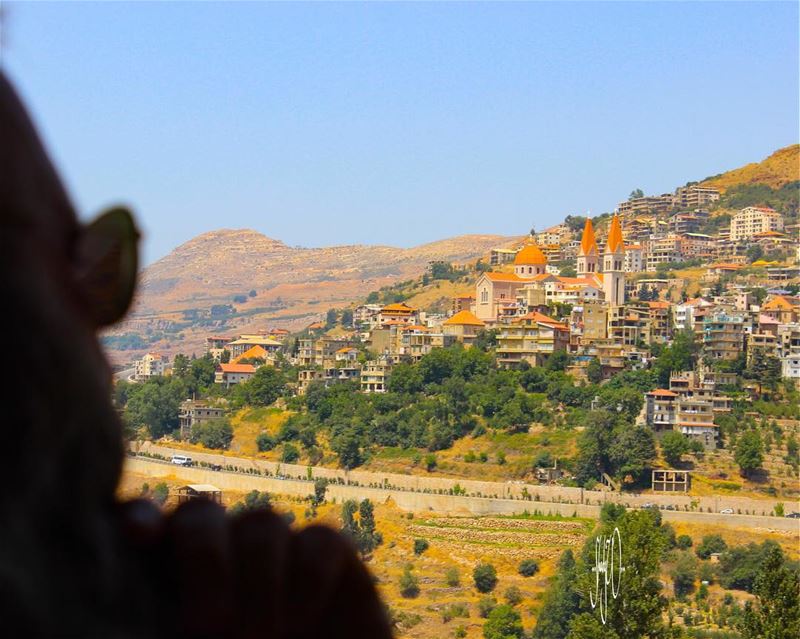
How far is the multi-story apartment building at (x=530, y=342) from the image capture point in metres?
37.8

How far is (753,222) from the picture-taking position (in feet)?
196

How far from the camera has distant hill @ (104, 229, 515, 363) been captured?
9444 centimetres

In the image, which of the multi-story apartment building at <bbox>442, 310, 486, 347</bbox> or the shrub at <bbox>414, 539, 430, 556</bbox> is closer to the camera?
the shrub at <bbox>414, 539, 430, 556</bbox>

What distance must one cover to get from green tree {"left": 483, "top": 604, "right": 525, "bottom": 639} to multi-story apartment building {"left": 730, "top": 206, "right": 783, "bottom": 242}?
3803cm

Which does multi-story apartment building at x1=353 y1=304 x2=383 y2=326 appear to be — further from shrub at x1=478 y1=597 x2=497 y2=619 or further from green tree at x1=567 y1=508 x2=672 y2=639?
green tree at x1=567 y1=508 x2=672 y2=639

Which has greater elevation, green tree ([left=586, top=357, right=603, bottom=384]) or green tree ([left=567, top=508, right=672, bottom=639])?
green tree ([left=586, top=357, right=603, bottom=384])

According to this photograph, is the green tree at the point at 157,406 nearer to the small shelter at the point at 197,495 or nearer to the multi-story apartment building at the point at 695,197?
the multi-story apartment building at the point at 695,197

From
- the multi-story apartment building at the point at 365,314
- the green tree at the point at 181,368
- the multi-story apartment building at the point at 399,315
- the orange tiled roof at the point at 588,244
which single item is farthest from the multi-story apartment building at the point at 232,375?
the orange tiled roof at the point at 588,244

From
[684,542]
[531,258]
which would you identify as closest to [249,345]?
[531,258]

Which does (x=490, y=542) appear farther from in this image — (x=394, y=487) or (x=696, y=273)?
(x=696, y=273)

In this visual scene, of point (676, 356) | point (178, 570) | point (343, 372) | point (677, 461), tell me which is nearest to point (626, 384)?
point (676, 356)

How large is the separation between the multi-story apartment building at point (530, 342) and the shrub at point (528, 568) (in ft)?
37.3

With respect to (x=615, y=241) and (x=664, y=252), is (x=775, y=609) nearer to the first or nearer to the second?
A: (x=615, y=241)

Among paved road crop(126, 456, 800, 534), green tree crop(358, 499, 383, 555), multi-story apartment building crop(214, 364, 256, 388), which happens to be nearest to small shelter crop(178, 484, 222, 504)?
paved road crop(126, 456, 800, 534)
